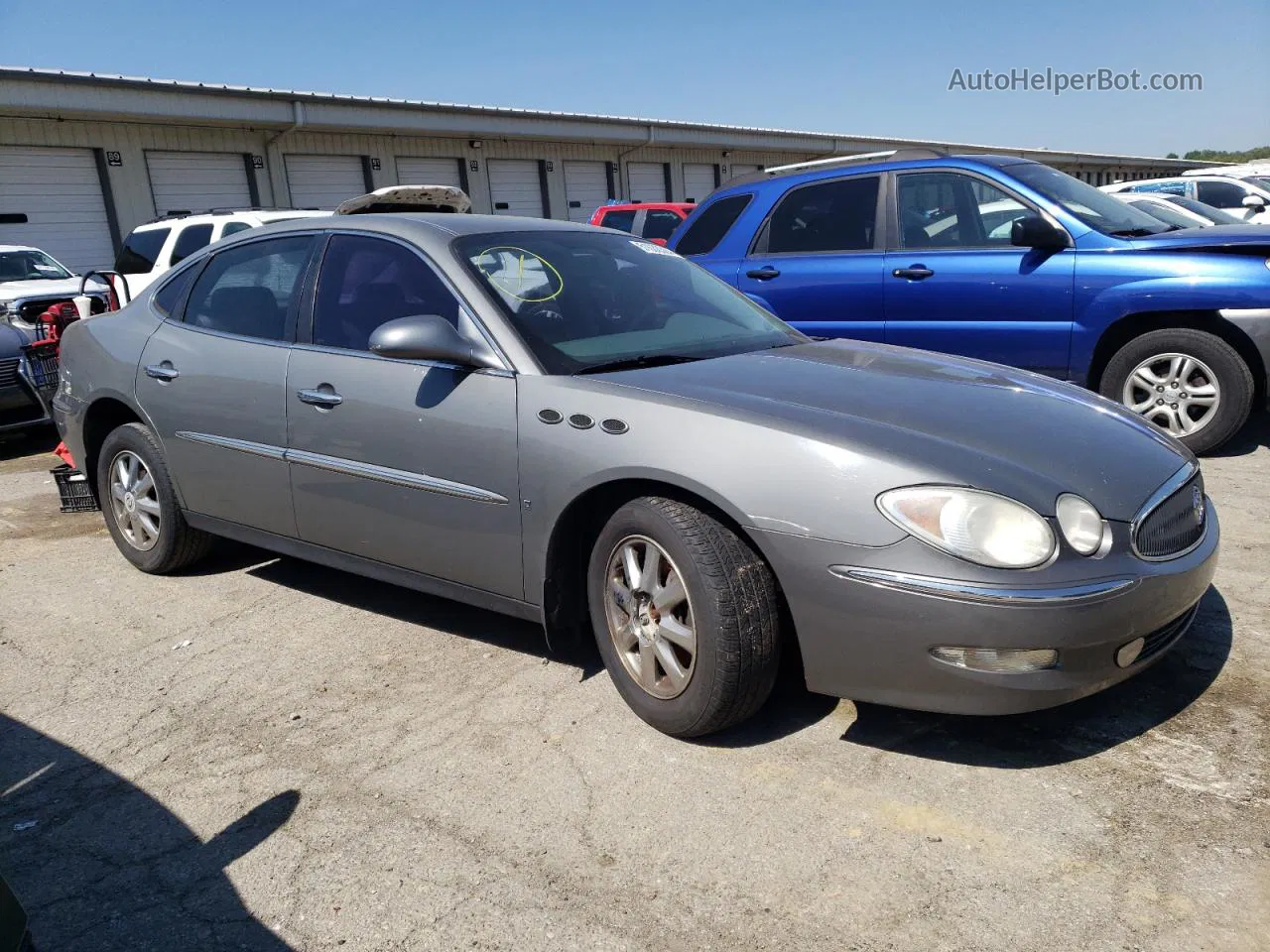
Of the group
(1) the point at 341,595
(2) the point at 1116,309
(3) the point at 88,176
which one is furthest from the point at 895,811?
(3) the point at 88,176

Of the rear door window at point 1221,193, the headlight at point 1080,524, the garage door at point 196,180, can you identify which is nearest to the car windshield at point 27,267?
the garage door at point 196,180

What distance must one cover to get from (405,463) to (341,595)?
126 centimetres

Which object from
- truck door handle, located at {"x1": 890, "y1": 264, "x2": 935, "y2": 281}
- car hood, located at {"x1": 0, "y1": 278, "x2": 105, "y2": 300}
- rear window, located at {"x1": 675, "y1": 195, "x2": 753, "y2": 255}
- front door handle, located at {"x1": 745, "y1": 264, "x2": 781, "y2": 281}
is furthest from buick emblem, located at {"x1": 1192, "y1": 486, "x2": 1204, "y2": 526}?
car hood, located at {"x1": 0, "y1": 278, "x2": 105, "y2": 300}

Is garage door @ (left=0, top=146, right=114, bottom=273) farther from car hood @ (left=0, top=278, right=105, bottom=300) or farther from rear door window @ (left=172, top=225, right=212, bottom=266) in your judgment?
rear door window @ (left=172, top=225, right=212, bottom=266)

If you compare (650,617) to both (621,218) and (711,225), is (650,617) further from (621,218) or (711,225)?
(621,218)

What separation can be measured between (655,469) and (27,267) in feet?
39.3

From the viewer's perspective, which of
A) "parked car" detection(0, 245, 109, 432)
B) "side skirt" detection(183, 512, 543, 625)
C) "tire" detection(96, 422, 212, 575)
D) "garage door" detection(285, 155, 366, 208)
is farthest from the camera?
"garage door" detection(285, 155, 366, 208)

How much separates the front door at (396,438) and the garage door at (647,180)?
24.5 m

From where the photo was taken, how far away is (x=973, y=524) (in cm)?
260

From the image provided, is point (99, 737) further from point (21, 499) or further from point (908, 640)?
point (21, 499)

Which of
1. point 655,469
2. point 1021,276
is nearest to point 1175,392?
point 1021,276

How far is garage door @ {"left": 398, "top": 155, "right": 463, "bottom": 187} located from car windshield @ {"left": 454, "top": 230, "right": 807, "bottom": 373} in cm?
1890

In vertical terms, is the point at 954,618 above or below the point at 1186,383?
above

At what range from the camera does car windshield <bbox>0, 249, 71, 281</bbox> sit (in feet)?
39.2
